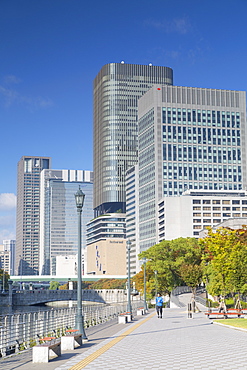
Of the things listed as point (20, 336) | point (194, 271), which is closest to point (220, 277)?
point (194, 271)

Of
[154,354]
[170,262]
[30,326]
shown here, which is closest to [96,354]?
[154,354]

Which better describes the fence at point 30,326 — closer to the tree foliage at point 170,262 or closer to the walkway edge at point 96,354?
the walkway edge at point 96,354

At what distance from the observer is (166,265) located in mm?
98125

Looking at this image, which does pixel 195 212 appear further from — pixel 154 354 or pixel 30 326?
pixel 154 354

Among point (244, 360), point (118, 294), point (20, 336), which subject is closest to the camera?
point (244, 360)

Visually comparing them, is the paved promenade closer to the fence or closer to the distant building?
the fence

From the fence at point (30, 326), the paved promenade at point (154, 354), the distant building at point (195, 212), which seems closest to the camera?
the paved promenade at point (154, 354)

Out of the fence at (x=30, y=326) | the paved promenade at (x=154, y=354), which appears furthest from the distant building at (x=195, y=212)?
the paved promenade at (x=154, y=354)

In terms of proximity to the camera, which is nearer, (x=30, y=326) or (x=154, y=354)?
(x=154, y=354)

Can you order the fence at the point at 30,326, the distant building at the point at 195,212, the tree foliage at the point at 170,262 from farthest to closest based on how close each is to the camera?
the distant building at the point at 195,212 → the tree foliage at the point at 170,262 → the fence at the point at 30,326

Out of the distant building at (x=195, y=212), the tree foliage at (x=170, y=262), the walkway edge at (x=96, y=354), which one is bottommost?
the walkway edge at (x=96, y=354)

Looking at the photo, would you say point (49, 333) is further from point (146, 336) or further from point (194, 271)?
point (194, 271)

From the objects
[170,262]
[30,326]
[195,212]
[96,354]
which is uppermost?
[195,212]

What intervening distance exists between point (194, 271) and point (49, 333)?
33.2 m
